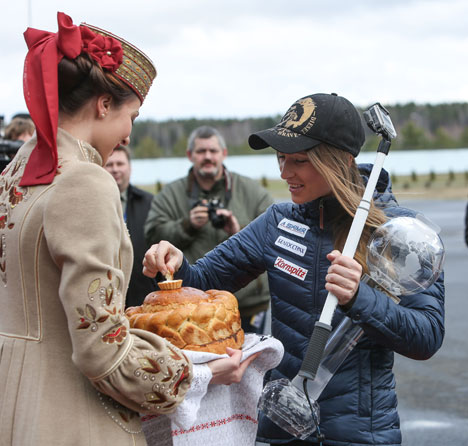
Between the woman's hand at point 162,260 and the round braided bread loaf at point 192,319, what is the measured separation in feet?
0.83

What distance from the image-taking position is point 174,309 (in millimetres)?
2334

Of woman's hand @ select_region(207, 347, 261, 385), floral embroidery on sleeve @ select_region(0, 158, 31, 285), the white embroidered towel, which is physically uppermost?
floral embroidery on sleeve @ select_region(0, 158, 31, 285)

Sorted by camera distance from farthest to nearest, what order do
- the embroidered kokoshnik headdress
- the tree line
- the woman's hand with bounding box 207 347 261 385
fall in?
1. the tree line
2. the woman's hand with bounding box 207 347 261 385
3. the embroidered kokoshnik headdress

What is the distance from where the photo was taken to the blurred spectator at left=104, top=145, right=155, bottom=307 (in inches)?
221

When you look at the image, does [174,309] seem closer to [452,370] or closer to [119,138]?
[119,138]

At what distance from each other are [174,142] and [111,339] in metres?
33.5

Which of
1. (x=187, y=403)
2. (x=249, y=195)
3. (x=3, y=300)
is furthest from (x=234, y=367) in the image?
(x=249, y=195)

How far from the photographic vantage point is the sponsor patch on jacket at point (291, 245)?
8.98 ft

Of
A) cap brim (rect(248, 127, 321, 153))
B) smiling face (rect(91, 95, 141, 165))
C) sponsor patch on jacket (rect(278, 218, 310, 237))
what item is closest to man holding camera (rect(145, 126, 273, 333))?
sponsor patch on jacket (rect(278, 218, 310, 237))

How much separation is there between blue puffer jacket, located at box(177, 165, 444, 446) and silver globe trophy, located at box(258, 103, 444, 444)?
0.07m

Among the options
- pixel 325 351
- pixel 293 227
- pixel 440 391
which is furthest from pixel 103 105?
pixel 440 391

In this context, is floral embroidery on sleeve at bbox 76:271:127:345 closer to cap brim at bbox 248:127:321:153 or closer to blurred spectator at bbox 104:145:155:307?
cap brim at bbox 248:127:321:153

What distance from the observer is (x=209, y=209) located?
5719 mm

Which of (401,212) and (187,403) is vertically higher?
(401,212)
